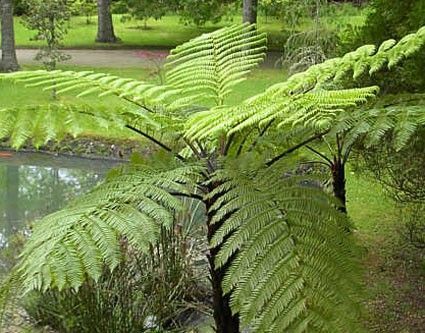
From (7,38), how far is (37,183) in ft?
19.0

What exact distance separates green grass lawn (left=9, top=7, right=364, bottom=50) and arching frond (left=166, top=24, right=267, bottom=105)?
12977 mm

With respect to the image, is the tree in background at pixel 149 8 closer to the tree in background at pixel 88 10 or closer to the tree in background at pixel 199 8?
the tree in background at pixel 199 8

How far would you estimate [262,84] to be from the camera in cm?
1302

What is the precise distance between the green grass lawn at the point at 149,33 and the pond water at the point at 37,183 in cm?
826

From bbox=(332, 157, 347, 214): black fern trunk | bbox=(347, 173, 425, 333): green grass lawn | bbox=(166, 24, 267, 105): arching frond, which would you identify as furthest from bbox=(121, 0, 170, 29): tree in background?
bbox=(166, 24, 267, 105): arching frond

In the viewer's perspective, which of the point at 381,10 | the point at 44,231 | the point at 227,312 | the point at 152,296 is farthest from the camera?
the point at 381,10

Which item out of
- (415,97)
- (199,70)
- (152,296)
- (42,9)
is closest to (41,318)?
(152,296)

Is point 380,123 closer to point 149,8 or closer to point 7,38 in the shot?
point 7,38

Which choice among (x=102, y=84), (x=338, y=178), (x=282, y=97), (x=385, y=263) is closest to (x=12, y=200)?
(x=385, y=263)

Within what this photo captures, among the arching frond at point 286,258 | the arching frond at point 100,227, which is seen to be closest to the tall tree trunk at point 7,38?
the arching frond at point 100,227

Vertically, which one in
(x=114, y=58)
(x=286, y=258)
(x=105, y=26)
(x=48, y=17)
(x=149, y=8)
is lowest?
(x=114, y=58)

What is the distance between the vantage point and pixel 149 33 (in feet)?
66.9

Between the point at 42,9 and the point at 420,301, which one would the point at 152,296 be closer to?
the point at 420,301

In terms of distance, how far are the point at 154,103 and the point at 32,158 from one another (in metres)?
6.89
